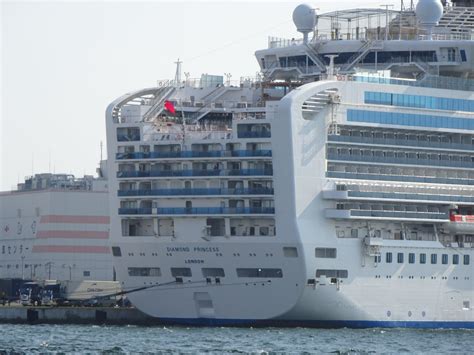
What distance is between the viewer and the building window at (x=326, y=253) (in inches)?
4075

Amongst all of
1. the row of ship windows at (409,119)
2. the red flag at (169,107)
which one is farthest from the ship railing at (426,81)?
the red flag at (169,107)

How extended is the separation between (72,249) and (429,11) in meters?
46.0

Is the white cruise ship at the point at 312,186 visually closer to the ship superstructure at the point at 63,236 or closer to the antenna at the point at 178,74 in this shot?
the antenna at the point at 178,74

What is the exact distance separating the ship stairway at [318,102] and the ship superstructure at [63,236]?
48517mm

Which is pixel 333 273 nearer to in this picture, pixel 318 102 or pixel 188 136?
pixel 318 102

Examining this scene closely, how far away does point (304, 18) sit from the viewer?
113375 mm

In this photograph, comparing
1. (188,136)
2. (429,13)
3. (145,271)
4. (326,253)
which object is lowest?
(145,271)

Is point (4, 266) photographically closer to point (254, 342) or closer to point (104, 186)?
point (104, 186)

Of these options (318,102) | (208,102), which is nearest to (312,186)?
(318,102)

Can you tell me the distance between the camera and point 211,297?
10519 centimetres

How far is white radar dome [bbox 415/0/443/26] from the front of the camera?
113250 mm

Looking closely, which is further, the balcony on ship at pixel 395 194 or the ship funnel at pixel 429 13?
the ship funnel at pixel 429 13

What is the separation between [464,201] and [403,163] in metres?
4.59

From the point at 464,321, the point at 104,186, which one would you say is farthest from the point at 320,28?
the point at 104,186
